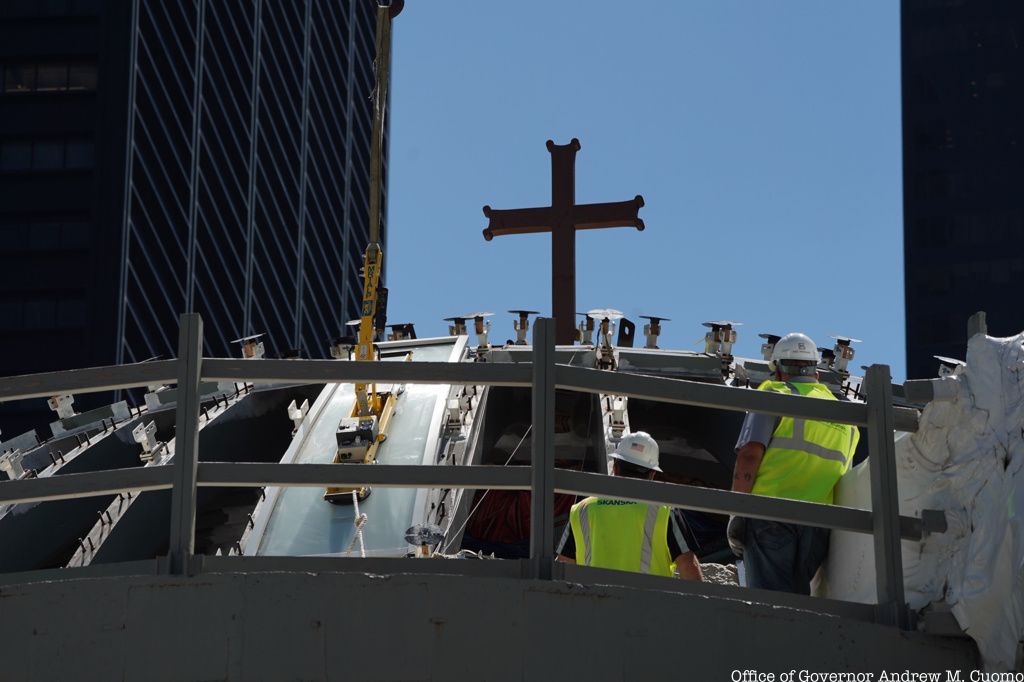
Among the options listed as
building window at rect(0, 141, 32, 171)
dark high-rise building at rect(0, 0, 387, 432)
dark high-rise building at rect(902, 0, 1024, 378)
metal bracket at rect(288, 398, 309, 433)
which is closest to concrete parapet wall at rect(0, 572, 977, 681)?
metal bracket at rect(288, 398, 309, 433)

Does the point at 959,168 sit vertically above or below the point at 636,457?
above

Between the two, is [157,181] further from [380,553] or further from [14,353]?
[380,553]

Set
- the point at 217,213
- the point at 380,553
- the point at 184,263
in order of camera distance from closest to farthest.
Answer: the point at 380,553
the point at 184,263
the point at 217,213

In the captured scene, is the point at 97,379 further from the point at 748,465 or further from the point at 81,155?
the point at 81,155

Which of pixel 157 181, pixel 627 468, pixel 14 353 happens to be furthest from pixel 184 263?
pixel 627 468

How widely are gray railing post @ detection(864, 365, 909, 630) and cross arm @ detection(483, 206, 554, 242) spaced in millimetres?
17986

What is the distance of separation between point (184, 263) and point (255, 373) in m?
85.4

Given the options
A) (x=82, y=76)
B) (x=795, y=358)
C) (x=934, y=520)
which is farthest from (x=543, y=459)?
(x=82, y=76)

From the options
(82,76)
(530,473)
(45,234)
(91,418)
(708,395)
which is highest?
(82,76)

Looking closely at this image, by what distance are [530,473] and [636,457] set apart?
2.15 m

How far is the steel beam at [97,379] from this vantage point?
22.1 feet

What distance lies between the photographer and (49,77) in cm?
8569

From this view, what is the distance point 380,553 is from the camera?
14.0m

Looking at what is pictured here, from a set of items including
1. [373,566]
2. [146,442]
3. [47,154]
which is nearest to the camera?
[373,566]
